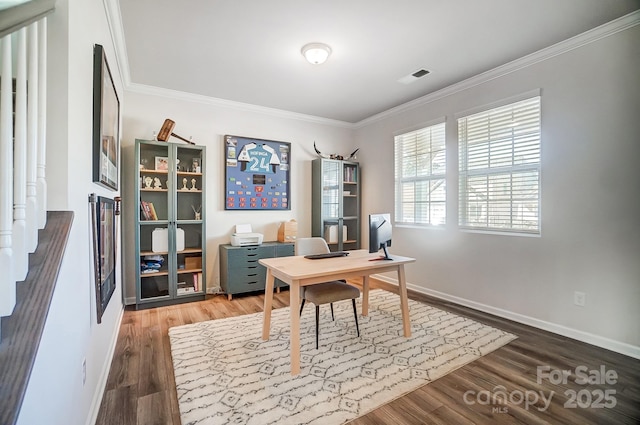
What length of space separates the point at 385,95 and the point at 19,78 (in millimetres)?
3734

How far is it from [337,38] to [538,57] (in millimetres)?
1980

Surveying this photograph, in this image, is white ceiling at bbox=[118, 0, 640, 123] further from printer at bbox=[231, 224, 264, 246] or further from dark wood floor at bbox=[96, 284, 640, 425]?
dark wood floor at bbox=[96, 284, 640, 425]

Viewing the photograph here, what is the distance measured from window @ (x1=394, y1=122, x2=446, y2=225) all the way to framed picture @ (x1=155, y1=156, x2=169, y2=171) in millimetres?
3145

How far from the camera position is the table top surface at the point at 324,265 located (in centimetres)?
213

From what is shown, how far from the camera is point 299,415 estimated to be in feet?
5.51

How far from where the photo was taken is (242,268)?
3805 millimetres

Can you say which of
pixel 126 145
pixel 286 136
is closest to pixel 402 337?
pixel 286 136

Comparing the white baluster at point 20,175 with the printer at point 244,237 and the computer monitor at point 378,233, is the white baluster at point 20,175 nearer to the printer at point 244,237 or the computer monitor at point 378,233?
the computer monitor at point 378,233

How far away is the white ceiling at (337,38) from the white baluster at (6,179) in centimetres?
183

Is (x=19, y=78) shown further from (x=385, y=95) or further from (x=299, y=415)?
(x=385, y=95)

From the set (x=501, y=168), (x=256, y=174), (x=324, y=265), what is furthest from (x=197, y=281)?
(x=501, y=168)

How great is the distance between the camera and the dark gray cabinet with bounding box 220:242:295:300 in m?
3.74

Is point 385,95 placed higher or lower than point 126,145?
higher

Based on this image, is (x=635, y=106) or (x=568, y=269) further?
(x=568, y=269)
